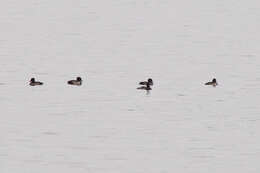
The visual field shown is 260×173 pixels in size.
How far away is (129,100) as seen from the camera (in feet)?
171

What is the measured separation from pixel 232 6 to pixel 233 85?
244 feet

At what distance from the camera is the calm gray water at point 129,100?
129ft

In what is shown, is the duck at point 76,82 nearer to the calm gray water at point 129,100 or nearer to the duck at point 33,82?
the calm gray water at point 129,100

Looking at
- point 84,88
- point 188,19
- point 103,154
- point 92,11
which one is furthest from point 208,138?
point 92,11

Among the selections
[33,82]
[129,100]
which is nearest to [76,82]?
[33,82]

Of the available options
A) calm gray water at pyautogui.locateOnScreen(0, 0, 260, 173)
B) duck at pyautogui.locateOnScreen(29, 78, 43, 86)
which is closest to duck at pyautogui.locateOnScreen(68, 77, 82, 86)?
calm gray water at pyautogui.locateOnScreen(0, 0, 260, 173)

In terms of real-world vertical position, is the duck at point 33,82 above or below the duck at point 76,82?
below

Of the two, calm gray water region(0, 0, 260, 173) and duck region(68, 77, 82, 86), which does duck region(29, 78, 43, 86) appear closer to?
calm gray water region(0, 0, 260, 173)

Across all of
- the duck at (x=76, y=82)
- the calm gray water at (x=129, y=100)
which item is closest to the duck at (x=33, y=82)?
the calm gray water at (x=129, y=100)

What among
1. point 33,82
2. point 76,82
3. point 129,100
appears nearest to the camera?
point 129,100

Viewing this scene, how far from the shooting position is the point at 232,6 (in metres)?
131

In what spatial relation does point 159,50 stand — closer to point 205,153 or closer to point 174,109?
point 174,109

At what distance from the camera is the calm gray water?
39188 mm

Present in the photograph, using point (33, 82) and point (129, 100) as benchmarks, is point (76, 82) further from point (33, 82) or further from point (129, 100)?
point (129, 100)
